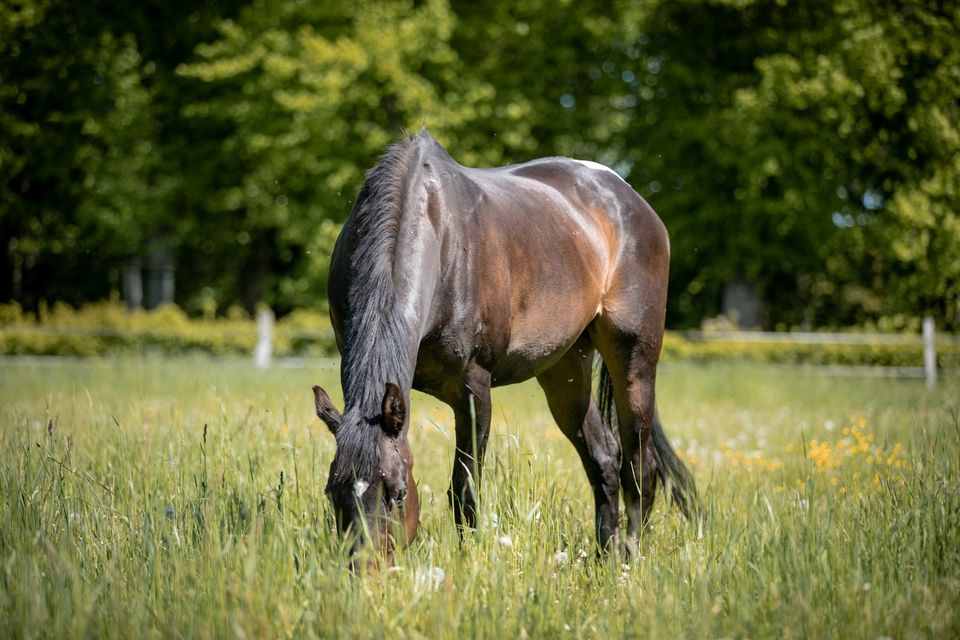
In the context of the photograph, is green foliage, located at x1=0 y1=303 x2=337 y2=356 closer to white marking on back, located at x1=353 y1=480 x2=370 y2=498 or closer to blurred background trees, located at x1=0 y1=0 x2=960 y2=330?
blurred background trees, located at x1=0 y1=0 x2=960 y2=330

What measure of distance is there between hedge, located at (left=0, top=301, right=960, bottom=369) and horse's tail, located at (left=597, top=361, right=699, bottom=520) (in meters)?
11.4

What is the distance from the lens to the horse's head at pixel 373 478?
3.07 meters

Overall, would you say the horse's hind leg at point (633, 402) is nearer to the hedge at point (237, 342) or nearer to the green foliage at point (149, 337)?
the hedge at point (237, 342)

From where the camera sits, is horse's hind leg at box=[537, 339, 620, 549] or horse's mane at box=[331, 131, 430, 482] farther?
horse's hind leg at box=[537, 339, 620, 549]

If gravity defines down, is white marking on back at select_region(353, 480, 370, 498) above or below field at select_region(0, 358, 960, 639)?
above

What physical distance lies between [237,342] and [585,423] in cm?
1426

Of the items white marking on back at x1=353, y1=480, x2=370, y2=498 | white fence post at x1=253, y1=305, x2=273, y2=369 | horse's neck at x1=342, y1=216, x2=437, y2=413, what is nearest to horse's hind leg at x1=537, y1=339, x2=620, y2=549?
horse's neck at x1=342, y1=216, x2=437, y2=413

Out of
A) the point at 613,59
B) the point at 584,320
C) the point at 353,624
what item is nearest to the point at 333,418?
the point at 353,624

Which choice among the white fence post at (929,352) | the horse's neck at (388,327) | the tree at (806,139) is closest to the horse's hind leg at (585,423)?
the horse's neck at (388,327)

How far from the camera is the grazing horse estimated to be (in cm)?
324

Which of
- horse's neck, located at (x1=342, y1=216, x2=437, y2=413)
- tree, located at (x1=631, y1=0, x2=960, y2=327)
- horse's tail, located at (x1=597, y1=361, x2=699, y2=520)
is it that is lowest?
horse's tail, located at (x1=597, y1=361, x2=699, y2=520)

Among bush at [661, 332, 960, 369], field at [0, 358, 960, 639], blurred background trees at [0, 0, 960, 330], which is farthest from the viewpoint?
blurred background trees at [0, 0, 960, 330]

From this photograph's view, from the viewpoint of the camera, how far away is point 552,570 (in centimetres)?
328

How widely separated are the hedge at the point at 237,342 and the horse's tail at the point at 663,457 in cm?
1142
